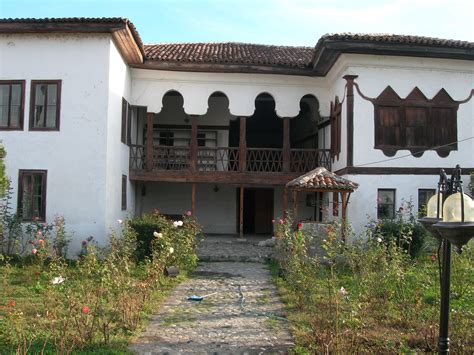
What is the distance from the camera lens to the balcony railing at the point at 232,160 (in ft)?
47.8

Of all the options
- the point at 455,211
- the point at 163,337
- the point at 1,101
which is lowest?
the point at 163,337

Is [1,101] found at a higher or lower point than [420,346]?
higher

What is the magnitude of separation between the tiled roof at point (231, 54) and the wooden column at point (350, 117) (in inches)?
78.7

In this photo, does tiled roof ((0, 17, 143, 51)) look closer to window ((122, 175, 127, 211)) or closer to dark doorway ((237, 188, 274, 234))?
window ((122, 175, 127, 211))

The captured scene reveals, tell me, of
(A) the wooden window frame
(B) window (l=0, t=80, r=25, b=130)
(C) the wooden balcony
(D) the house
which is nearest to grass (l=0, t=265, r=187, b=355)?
(D) the house

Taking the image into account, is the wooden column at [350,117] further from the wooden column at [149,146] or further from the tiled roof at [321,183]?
the wooden column at [149,146]

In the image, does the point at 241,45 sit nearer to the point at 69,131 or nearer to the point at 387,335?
the point at 69,131

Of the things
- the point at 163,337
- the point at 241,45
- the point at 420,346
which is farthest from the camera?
the point at 241,45

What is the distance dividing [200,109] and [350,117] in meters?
4.69

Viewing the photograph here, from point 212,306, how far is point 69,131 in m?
6.73

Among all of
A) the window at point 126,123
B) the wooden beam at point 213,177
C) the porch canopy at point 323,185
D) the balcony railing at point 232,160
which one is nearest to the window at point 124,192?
the wooden beam at point 213,177

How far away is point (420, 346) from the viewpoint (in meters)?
5.14

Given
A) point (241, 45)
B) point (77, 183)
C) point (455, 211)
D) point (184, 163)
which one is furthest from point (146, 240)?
point (241, 45)

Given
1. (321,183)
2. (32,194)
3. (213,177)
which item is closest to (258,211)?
(213,177)
